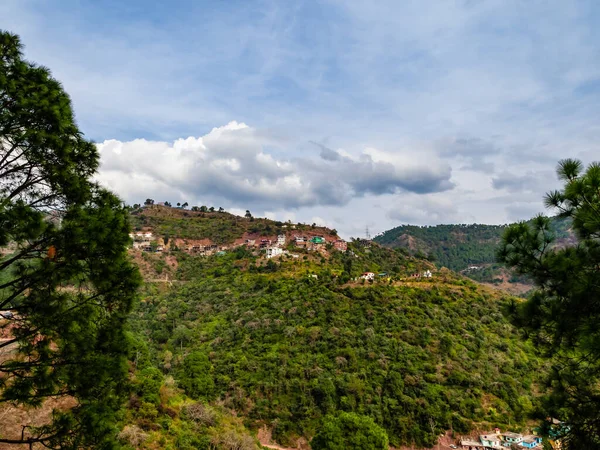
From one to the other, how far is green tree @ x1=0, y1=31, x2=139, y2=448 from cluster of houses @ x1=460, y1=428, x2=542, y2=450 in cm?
2459

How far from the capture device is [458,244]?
449 ft

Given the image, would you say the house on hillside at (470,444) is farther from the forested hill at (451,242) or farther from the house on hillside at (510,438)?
the forested hill at (451,242)

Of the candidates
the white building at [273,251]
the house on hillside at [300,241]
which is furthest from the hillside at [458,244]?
the white building at [273,251]

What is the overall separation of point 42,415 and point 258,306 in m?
27.3

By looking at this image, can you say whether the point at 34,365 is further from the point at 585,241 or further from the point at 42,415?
the point at 42,415

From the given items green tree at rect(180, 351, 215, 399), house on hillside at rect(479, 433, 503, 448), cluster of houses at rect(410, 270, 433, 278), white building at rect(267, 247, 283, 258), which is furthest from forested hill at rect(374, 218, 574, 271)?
green tree at rect(180, 351, 215, 399)

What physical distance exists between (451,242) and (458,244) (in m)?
2.91

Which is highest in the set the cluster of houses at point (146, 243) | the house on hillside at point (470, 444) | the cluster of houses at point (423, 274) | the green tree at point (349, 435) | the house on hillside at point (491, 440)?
the cluster of houses at point (146, 243)

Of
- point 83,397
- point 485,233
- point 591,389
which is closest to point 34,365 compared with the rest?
point 83,397

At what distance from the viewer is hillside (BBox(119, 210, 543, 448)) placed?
2356cm

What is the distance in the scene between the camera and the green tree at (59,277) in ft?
12.4

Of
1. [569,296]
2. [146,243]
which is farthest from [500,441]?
[146,243]

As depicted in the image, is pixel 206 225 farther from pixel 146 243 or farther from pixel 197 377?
pixel 197 377

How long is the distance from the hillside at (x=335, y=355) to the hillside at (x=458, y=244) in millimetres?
73014
